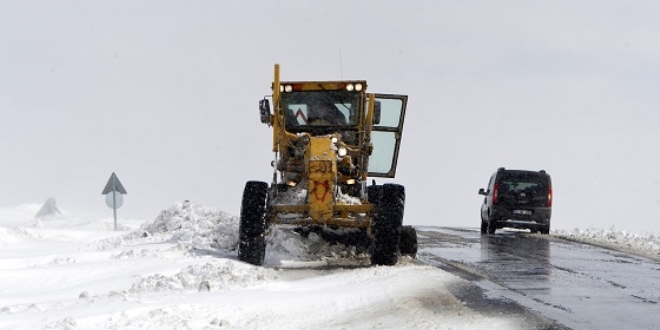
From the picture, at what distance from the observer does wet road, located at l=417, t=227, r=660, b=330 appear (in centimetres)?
841

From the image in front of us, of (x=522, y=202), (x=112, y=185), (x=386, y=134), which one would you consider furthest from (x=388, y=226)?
(x=522, y=202)

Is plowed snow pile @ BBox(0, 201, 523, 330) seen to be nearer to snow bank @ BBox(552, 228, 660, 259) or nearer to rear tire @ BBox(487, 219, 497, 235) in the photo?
snow bank @ BBox(552, 228, 660, 259)

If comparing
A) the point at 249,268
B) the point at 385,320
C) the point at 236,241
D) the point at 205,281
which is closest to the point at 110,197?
the point at 236,241

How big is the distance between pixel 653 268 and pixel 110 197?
14.5 m

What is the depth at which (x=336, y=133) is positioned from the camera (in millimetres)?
14031

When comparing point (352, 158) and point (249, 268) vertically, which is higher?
point (352, 158)

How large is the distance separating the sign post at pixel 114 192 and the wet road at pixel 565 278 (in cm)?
863

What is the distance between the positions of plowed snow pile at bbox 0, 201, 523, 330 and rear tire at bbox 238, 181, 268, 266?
348mm

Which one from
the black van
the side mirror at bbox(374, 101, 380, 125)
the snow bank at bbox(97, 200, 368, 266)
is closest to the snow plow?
the side mirror at bbox(374, 101, 380, 125)

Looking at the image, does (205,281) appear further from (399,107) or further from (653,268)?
(653,268)

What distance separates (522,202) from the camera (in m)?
24.8

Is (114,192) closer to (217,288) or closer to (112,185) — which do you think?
(112,185)

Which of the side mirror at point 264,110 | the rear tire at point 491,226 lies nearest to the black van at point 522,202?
the rear tire at point 491,226

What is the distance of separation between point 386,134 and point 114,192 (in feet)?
35.4
